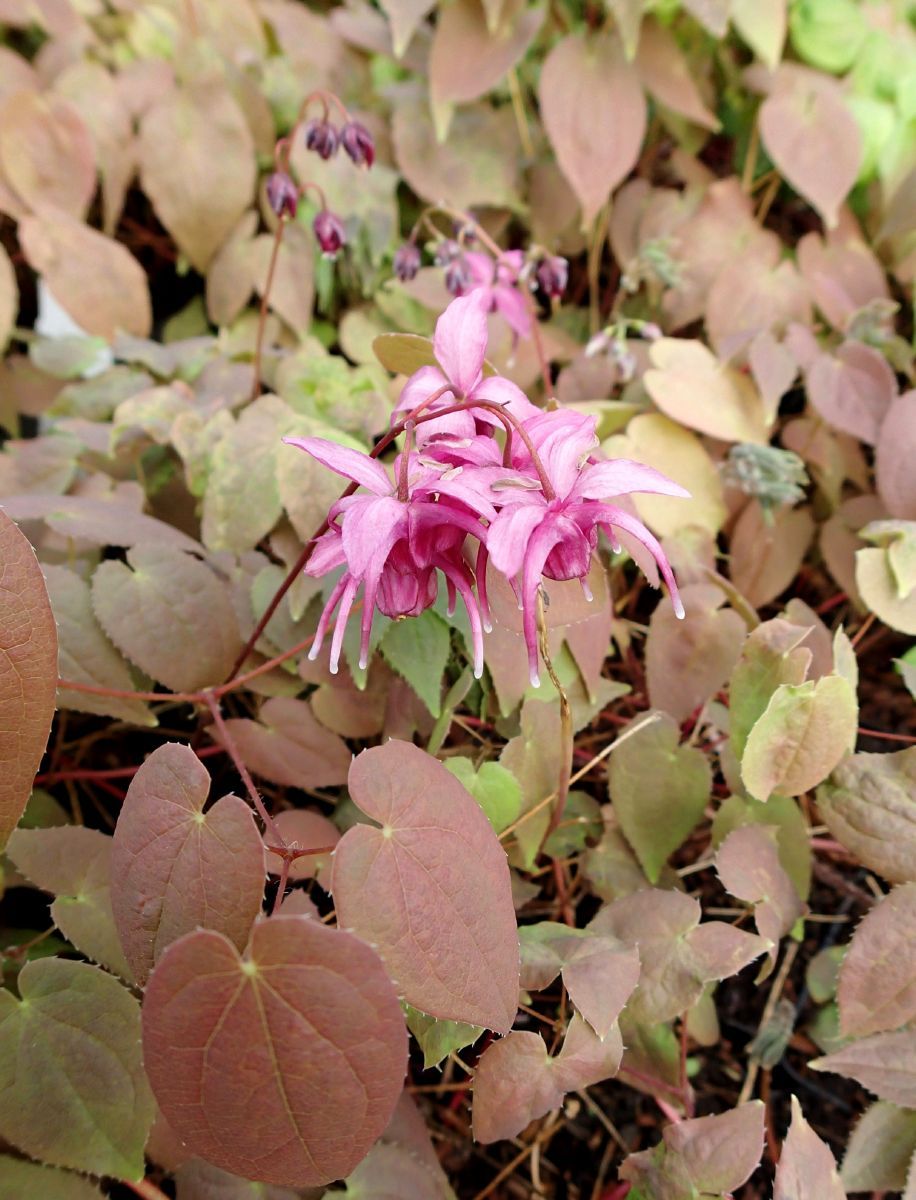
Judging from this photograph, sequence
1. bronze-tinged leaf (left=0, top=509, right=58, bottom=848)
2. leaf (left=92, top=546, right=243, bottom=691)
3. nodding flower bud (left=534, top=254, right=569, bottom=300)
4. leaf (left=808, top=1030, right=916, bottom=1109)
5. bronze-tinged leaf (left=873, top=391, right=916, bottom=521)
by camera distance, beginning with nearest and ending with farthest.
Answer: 1. bronze-tinged leaf (left=0, top=509, right=58, bottom=848)
2. leaf (left=808, top=1030, right=916, bottom=1109)
3. leaf (left=92, top=546, right=243, bottom=691)
4. bronze-tinged leaf (left=873, top=391, right=916, bottom=521)
5. nodding flower bud (left=534, top=254, right=569, bottom=300)

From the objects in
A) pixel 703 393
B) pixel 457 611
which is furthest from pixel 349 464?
pixel 703 393

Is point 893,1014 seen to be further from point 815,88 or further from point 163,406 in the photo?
point 815,88

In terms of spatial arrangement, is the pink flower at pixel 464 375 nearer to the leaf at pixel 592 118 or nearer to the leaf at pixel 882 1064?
the leaf at pixel 882 1064

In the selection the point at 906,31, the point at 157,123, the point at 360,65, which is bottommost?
the point at 157,123

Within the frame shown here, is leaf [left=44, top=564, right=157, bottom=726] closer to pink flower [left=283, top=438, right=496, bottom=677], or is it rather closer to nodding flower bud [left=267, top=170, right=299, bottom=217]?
pink flower [left=283, top=438, right=496, bottom=677]

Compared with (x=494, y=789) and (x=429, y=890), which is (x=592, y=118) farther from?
(x=429, y=890)

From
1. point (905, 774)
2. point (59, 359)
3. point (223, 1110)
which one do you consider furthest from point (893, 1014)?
point (59, 359)

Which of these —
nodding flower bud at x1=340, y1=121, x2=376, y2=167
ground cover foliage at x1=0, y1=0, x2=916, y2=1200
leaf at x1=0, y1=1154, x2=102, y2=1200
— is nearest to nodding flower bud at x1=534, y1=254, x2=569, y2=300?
ground cover foliage at x1=0, y1=0, x2=916, y2=1200
